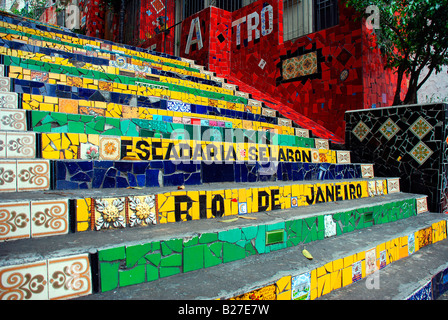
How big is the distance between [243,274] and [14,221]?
1036 mm

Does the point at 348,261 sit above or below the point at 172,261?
below

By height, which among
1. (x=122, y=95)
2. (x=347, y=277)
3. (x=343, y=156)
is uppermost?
(x=122, y=95)

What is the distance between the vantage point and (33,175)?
1631 mm

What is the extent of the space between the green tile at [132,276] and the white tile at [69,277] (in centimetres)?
12

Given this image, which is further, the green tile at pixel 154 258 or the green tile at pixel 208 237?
the green tile at pixel 208 237

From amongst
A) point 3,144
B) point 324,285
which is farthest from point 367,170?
point 3,144

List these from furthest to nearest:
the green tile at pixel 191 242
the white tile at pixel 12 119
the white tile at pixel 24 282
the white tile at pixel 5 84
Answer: the white tile at pixel 5 84 < the white tile at pixel 12 119 < the green tile at pixel 191 242 < the white tile at pixel 24 282

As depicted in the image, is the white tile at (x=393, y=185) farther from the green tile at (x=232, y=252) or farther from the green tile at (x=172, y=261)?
the green tile at (x=172, y=261)

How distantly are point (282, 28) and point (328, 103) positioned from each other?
2178 mm

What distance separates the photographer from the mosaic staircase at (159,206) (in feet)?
4.05

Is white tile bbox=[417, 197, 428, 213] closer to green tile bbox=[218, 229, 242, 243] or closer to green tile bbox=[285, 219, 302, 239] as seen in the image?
green tile bbox=[285, 219, 302, 239]

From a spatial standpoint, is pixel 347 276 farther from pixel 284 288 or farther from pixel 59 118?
pixel 59 118

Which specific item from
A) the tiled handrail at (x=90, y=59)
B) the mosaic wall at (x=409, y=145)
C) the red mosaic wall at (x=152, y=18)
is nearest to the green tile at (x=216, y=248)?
the mosaic wall at (x=409, y=145)

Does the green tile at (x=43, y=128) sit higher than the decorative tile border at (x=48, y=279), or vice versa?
the green tile at (x=43, y=128)
